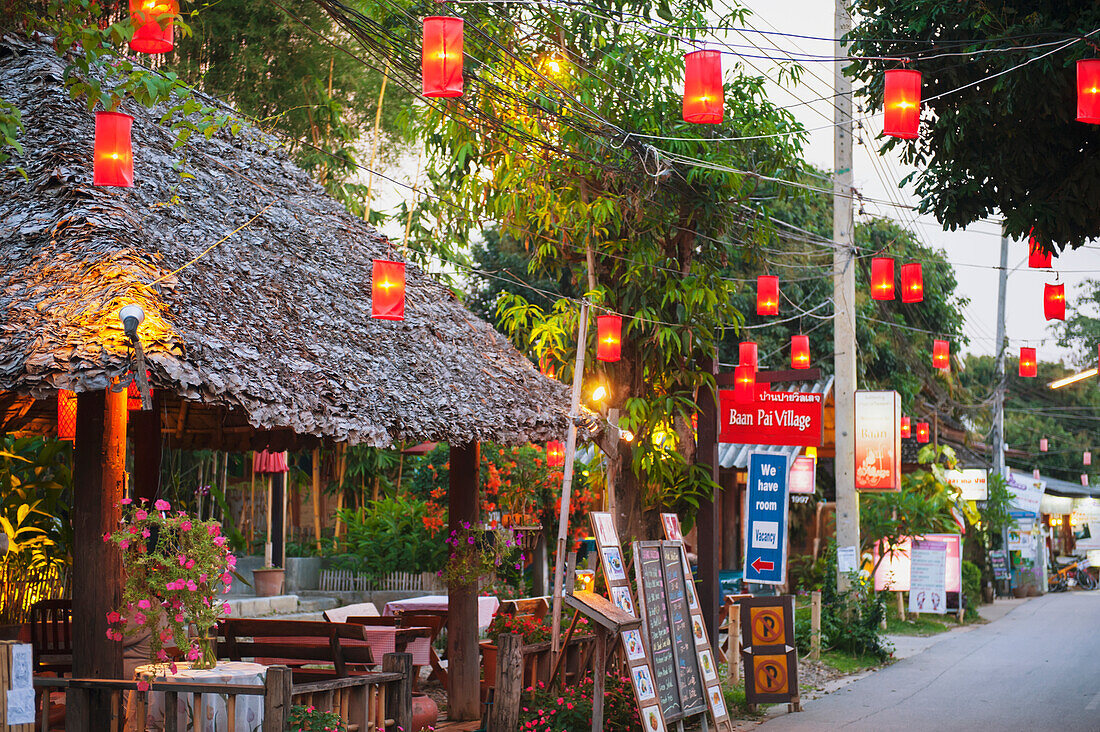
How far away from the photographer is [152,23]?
23.0 ft

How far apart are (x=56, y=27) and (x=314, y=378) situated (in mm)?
3024

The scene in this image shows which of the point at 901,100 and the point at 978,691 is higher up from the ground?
the point at 901,100

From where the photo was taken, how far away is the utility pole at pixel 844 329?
1675cm

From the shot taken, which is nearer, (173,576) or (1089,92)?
(173,576)

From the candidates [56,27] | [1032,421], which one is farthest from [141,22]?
[1032,421]

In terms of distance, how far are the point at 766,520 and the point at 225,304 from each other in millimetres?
7754

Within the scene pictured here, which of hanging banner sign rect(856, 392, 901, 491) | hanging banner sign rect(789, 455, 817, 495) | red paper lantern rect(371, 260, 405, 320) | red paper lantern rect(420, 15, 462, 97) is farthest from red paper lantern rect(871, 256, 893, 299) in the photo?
red paper lantern rect(420, 15, 462, 97)

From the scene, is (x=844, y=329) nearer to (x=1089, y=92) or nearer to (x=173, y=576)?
(x=1089, y=92)

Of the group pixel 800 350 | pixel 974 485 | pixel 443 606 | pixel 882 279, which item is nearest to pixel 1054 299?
pixel 882 279

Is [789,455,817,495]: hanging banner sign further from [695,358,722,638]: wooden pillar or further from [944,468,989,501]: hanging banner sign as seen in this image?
[944,468,989,501]: hanging banner sign

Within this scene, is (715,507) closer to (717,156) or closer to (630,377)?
(630,377)

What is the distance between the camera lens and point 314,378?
8.43 meters

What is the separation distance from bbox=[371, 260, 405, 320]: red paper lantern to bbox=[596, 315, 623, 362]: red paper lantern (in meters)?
3.20

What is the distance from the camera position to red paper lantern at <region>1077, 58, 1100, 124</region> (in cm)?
797
